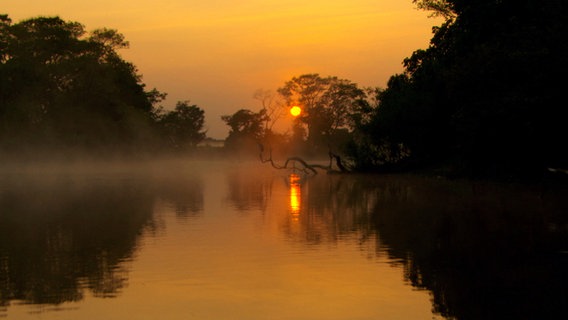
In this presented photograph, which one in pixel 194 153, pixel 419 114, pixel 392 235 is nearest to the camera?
pixel 392 235

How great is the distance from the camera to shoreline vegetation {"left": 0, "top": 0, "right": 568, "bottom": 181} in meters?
32.6

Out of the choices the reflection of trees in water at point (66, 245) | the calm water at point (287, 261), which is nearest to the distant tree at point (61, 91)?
the reflection of trees in water at point (66, 245)

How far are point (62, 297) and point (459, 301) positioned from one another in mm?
5443

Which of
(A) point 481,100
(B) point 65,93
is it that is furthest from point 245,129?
(A) point 481,100

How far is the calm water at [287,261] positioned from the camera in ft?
31.7

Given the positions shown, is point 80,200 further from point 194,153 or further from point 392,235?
point 194,153

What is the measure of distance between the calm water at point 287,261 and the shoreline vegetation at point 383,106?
9.86 feet

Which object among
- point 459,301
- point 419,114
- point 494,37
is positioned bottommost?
point 459,301

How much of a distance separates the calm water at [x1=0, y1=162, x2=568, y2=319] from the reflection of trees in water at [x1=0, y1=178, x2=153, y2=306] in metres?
0.04

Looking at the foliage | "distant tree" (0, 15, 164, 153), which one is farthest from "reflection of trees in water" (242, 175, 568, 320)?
"distant tree" (0, 15, 164, 153)

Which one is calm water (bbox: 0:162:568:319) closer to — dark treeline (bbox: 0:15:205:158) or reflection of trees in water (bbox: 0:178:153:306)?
reflection of trees in water (bbox: 0:178:153:306)

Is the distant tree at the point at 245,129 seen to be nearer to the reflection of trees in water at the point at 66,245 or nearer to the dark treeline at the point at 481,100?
the dark treeline at the point at 481,100

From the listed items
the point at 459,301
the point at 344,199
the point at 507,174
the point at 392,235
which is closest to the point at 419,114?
the point at 507,174

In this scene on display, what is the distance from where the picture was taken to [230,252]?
1436 cm
